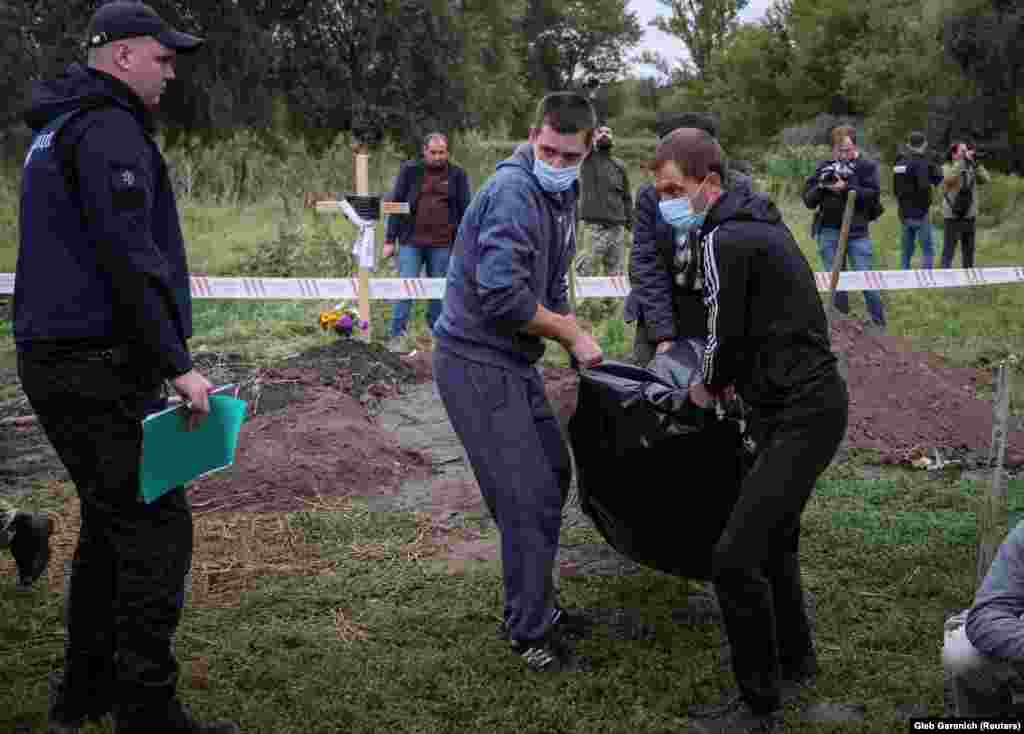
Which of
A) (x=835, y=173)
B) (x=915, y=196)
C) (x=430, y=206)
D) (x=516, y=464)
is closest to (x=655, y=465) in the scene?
(x=516, y=464)

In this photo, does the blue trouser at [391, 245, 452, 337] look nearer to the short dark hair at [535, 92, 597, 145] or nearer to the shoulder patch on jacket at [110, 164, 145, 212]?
the short dark hair at [535, 92, 597, 145]

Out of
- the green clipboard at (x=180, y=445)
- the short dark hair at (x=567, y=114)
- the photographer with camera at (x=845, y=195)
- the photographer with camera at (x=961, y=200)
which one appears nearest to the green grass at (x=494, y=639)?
the green clipboard at (x=180, y=445)

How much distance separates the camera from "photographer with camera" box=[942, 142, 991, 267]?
1399cm

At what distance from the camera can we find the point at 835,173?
10.8 meters

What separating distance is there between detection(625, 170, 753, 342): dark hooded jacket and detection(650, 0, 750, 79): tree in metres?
58.6

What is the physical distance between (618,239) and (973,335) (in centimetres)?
368

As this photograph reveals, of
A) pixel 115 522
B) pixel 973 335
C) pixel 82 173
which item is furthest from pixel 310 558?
pixel 973 335

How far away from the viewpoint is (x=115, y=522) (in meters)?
3.29

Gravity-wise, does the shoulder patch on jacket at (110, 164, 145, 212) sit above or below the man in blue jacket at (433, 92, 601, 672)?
above

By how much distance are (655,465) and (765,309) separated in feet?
2.67

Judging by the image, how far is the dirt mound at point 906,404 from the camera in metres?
7.26

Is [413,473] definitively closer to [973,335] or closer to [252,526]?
[252,526]

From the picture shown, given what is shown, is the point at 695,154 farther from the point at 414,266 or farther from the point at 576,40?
the point at 576,40

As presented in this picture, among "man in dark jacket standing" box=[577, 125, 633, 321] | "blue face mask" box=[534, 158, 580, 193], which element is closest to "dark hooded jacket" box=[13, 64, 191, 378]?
"blue face mask" box=[534, 158, 580, 193]
